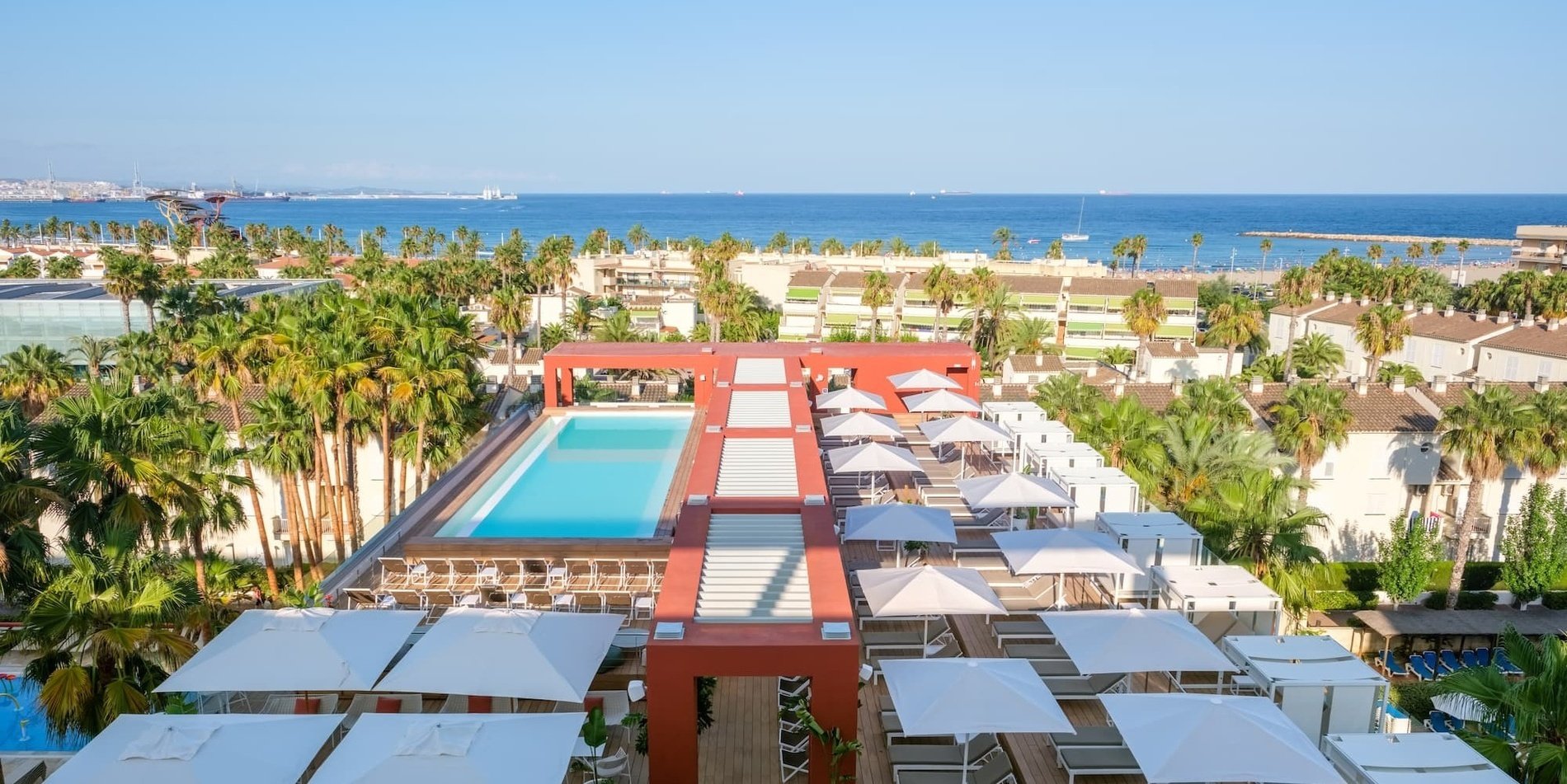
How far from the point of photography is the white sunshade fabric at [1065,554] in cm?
1502

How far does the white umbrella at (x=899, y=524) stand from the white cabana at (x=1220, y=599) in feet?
11.7

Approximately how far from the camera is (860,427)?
75.1ft

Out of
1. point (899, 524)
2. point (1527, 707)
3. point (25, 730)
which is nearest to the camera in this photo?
point (1527, 707)

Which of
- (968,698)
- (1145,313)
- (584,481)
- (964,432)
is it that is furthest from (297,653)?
(1145,313)

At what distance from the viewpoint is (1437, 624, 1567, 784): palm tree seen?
945cm

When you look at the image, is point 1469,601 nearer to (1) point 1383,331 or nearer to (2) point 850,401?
(2) point 850,401

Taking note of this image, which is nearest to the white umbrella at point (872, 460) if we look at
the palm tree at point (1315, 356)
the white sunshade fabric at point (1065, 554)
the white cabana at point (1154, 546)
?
the white sunshade fabric at point (1065, 554)

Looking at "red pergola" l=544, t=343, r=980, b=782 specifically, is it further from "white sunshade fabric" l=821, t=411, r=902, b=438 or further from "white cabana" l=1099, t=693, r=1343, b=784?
"white cabana" l=1099, t=693, r=1343, b=784

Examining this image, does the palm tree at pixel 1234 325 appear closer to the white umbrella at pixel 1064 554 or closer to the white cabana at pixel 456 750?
the white umbrella at pixel 1064 554

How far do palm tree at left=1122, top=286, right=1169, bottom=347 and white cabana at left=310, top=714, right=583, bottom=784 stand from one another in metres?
47.2

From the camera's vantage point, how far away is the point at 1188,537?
17016 millimetres

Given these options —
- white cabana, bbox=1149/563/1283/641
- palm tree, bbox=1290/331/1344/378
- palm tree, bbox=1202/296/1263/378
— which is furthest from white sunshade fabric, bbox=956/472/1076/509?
palm tree, bbox=1290/331/1344/378

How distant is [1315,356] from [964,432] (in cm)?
2870

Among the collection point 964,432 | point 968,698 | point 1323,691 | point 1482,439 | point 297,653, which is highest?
point 964,432
